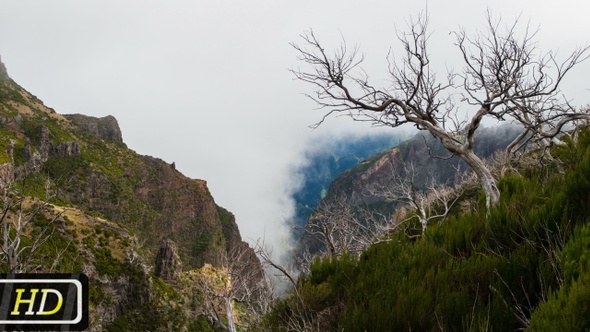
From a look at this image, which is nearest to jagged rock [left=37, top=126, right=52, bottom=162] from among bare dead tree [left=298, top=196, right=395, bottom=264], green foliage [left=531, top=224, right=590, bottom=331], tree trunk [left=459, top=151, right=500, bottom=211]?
bare dead tree [left=298, top=196, right=395, bottom=264]

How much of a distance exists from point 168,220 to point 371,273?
461 ft

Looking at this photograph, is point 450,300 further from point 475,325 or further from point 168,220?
point 168,220

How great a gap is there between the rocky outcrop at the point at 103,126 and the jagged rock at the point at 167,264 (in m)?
81.2

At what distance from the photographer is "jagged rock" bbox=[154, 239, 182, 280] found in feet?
278

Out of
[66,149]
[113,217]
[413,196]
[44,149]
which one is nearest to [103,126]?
[66,149]

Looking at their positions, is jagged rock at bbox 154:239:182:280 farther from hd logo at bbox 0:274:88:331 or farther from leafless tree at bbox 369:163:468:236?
hd logo at bbox 0:274:88:331

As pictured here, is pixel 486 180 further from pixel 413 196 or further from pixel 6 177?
pixel 6 177

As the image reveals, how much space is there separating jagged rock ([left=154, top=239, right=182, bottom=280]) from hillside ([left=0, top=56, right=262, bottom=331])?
0.26 meters

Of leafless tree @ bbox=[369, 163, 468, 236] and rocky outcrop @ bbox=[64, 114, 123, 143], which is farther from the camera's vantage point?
rocky outcrop @ bbox=[64, 114, 123, 143]

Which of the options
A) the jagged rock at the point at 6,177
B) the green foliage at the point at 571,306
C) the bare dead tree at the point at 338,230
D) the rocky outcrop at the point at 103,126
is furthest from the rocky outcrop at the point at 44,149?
the green foliage at the point at 571,306

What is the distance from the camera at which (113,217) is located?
109375mm

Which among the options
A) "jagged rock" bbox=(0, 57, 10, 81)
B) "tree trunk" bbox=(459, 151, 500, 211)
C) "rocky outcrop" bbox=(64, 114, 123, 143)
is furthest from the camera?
"rocky outcrop" bbox=(64, 114, 123, 143)

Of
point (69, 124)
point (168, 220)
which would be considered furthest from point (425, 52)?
point (69, 124)

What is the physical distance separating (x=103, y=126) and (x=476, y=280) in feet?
578
